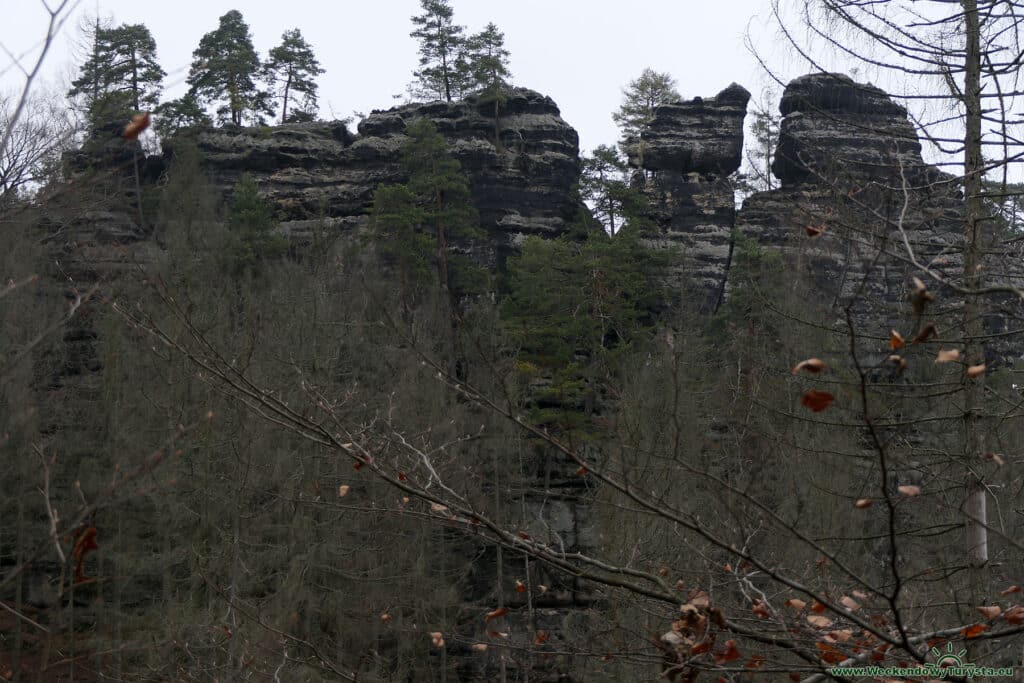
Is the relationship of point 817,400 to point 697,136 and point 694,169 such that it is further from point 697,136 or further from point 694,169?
point 697,136

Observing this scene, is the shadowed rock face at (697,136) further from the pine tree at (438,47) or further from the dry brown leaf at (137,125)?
the dry brown leaf at (137,125)

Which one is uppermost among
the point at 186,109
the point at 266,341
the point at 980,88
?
the point at 186,109

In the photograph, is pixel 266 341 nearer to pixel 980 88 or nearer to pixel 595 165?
pixel 980 88

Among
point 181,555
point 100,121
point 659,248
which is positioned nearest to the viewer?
point 100,121

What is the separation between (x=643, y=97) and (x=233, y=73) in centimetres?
1622

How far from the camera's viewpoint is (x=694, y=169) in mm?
33000

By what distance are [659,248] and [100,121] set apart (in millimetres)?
27808

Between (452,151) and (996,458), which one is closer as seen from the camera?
(996,458)

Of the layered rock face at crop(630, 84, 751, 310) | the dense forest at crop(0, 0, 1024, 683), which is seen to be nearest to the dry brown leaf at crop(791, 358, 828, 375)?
the dense forest at crop(0, 0, 1024, 683)

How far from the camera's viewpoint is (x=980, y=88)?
5664 millimetres

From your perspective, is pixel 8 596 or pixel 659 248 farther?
pixel 659 248

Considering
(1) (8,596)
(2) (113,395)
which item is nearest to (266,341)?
(2) (113,395)

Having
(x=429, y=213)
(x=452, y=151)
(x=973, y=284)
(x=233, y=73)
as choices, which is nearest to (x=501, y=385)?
(x=973, y=284)

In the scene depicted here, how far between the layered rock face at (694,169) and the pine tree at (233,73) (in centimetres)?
1481
